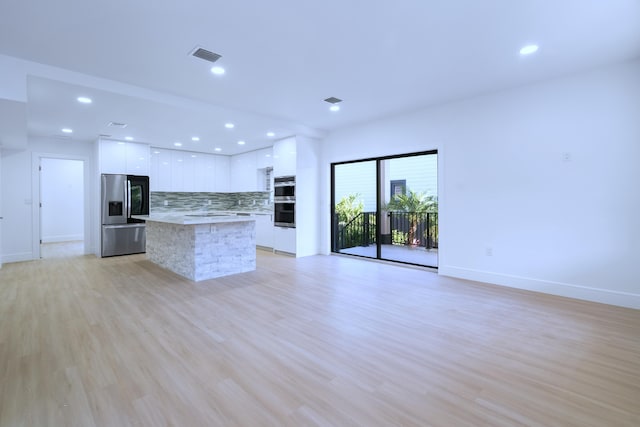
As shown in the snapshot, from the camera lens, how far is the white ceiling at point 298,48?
2350mm

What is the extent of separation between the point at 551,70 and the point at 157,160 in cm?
792

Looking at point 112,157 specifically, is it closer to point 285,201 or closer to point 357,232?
point 285,201

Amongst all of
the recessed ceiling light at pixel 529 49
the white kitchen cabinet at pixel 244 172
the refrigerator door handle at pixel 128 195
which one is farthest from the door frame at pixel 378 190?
the refrigerator door handle at pixel 128 195

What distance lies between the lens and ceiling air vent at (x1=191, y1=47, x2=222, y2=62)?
→ 9.59 feet

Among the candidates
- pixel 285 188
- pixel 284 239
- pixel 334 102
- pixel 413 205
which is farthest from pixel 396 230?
pixel 334 102

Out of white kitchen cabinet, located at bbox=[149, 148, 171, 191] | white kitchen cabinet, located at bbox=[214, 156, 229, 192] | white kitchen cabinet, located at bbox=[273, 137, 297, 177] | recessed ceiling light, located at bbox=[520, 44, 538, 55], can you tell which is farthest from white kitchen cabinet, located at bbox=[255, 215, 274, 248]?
recessed ceiling light, located at bbox=[520, 44, 538, 55]

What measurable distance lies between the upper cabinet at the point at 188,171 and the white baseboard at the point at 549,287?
6534mm

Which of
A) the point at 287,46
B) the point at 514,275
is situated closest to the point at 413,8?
the point at 287,46

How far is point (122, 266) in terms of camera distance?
535 centimetres

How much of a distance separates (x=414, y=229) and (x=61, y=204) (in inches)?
400

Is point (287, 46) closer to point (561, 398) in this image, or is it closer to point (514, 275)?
point (561, 398)

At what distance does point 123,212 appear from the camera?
21.2 ft

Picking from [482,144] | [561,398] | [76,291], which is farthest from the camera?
[482,144]

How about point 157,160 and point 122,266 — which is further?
point 157,160
